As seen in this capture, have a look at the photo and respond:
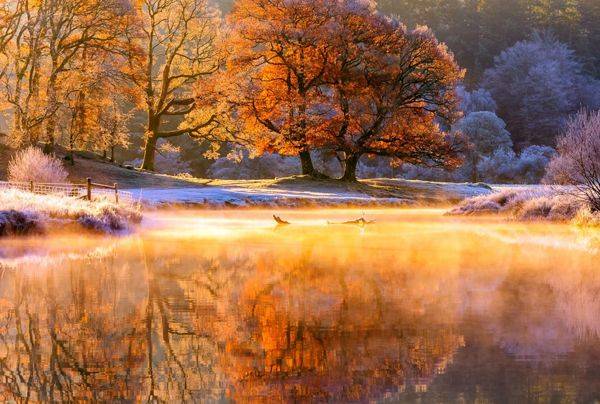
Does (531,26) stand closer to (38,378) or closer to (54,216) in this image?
(54,216)

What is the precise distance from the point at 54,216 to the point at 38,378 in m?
14.4

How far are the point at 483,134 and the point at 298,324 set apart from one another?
62.7 meters

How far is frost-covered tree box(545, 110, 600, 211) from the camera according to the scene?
2367 cm

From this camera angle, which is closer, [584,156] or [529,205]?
[584,156]

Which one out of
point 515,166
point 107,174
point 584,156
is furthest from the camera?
point 515,166

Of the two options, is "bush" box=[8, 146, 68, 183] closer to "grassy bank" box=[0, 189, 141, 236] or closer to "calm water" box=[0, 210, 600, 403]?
"grassy bank" box=[0, 189, 141, 236]

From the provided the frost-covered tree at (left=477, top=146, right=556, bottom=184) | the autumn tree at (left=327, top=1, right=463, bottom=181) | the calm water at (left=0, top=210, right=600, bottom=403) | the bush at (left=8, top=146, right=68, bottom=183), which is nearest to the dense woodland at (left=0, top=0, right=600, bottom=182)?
the autumn tree at (left=327, top=1, right=463, bottom=181)

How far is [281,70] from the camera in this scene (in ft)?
150

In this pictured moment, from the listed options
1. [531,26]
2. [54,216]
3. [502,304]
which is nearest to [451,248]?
[502,304]

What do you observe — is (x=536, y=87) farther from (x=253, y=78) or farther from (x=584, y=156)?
(x=584, y=156)

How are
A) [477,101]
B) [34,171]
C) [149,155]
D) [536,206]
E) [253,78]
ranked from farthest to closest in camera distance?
[477,101], [149,155], [253,78], [34,171], [536,206]

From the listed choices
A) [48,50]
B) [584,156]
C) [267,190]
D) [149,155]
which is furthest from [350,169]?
[584,156]

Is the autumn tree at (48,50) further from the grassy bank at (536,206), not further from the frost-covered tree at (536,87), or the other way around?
the frost-covered tree at (536,87)

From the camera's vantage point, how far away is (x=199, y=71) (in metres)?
53.0
